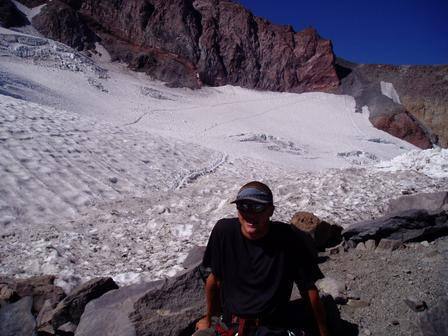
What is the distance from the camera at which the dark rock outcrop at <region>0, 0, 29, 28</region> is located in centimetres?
3003

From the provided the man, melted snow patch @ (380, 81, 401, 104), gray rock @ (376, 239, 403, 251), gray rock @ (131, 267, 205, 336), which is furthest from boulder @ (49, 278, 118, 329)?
melted snow patch @ (380, 81, 401, 104)

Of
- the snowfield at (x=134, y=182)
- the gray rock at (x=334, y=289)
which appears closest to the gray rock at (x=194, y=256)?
the snowfield at (x=134, y=182)

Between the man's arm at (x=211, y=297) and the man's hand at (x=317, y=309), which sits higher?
the man's hand at (x=317, y=309)

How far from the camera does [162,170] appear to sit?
10.7 meters

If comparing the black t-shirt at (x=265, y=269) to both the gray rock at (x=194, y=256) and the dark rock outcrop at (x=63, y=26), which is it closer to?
the gray rock at (x=194, y=256)

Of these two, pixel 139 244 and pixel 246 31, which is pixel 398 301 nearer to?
pixel 139 244


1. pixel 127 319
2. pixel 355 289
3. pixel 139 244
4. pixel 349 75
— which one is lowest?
pixel 139 244

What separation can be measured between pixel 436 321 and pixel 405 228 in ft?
7.42

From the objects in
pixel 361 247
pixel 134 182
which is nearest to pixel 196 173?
pixel 134 182

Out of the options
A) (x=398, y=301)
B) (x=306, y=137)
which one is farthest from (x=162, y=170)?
(x=306, y=137)

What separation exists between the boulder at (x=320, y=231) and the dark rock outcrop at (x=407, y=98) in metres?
25.4

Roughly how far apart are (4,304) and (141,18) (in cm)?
Result: 3874

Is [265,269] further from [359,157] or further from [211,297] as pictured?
[359,157]

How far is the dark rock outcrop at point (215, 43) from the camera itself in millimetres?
37125
